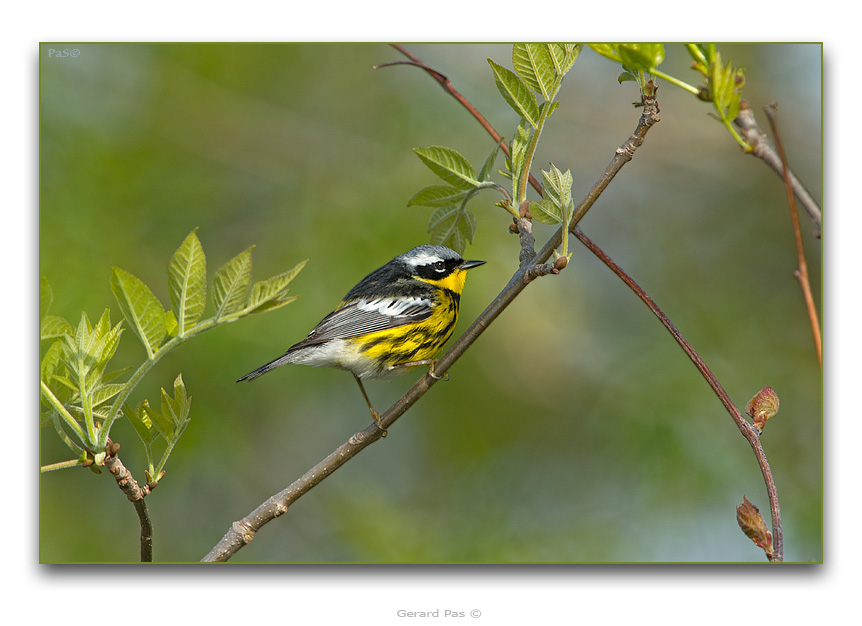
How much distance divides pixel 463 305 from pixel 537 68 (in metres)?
1.39

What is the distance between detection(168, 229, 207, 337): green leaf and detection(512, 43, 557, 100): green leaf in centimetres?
59

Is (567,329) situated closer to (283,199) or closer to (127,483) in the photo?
(283,199)

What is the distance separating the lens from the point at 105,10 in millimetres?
1829

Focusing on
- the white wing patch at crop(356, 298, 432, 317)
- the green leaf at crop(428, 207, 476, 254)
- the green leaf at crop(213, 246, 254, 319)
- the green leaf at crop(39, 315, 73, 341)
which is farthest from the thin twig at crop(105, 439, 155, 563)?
the white wing patch at crop(356, 298, 432, 317)

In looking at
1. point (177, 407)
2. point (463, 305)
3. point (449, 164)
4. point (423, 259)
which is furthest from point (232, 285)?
point (463, 305)

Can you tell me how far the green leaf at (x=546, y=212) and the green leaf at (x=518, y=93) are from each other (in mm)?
141

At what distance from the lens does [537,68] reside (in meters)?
1.22

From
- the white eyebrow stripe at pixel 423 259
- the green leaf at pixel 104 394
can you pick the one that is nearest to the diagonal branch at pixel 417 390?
the green leaf at pixel 104 394

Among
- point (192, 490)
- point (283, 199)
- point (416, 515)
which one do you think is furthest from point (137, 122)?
point (416, 515)

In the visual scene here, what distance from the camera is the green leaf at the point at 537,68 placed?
4.01ft

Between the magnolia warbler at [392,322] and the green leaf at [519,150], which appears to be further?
the magnolia warbler at [392,322]

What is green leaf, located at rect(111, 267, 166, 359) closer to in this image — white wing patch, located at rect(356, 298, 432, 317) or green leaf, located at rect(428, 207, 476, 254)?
green leaf, located at rect(428, 207, 476, 254)

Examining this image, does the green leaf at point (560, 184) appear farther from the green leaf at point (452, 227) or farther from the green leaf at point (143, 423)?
the green leaf at point (143, 423)

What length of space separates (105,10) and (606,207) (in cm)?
187
